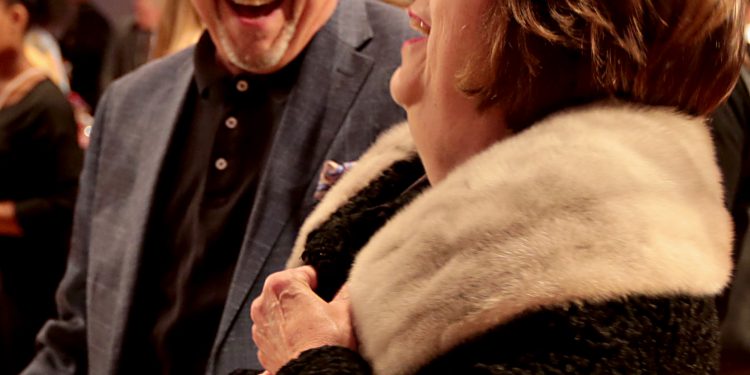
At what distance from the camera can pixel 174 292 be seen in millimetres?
1728

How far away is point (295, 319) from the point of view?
3.82 ft

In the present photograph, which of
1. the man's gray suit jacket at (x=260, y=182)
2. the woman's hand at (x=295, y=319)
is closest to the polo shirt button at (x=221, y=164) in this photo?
the man's gray suit jacket at (x=260, y=182)

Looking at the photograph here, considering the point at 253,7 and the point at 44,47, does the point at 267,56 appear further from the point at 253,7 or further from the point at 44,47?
the point at 44,47

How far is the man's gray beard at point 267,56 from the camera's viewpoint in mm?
1716

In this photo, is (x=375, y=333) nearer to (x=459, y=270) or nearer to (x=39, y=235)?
(x=459, y=270)

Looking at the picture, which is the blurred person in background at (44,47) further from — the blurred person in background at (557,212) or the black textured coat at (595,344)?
the black textured coat at (595,344)

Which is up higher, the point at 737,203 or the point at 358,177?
the point at 358,177

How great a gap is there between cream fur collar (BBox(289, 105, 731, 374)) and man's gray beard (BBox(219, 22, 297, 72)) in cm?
76

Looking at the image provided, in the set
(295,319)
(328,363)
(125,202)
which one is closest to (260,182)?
(125,202)

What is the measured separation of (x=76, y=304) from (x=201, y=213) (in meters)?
0.42

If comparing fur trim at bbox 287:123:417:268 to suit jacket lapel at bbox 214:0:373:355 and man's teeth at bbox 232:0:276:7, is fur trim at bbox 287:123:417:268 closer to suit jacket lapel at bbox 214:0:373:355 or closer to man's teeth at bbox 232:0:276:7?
suit jacket lapel at bbox 214:0:373:355

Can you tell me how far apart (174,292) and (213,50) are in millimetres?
505

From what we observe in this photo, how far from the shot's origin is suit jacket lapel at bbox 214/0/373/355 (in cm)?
160

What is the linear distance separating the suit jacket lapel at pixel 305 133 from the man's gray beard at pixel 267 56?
53 mm
